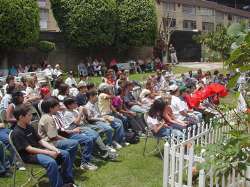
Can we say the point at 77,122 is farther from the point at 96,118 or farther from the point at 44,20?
the point at 44,20

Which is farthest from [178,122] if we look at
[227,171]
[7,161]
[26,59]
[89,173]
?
[26,59]

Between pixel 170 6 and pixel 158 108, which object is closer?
pixel 158 108

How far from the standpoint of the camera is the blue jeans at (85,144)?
8.12m

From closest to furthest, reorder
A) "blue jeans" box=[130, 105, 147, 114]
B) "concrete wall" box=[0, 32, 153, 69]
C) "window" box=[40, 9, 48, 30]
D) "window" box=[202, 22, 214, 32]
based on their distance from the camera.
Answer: "blue jeans" box=[130, 105, 147, 114] → "concrete wall" box=[0, 32, 153, 69] → "window" box=[40, 9, 48, 30] → "window" box=[202, 22, 214, 32]

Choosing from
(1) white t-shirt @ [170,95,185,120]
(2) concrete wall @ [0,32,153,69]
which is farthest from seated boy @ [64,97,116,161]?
(2) concrete wall @ [0,32,153,69]

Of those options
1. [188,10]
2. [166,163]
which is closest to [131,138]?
Result: [166,163]

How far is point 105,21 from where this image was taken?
29906 mm

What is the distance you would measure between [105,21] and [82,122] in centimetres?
2157

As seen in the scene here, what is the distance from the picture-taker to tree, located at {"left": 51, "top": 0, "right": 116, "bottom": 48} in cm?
2916

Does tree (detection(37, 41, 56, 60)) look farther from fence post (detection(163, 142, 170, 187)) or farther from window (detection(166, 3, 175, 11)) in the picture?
fence post (detection(163, 142, 170, 187))

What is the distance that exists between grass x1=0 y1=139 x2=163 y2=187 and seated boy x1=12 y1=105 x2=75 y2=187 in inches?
23.0

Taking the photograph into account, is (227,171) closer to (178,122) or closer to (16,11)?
(178,122)

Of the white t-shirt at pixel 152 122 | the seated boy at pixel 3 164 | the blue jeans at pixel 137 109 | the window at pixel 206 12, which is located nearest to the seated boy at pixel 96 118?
the white t-shirt at pixel 152 122

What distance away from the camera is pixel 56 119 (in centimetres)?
829
